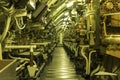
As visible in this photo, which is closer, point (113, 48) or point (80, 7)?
point (113, 48)

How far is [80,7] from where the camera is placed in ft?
33.1

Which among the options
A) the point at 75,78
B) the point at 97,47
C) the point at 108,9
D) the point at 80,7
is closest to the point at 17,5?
the point at 108,9

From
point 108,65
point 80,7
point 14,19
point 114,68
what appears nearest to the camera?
point 14,19

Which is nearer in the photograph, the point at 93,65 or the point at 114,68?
the point at 114,68

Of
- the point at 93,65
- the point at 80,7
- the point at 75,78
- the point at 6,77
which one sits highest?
the point at 80,7

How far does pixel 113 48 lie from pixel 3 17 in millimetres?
1821

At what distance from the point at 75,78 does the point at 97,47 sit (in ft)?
8.72

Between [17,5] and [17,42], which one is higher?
Result: [17,5]

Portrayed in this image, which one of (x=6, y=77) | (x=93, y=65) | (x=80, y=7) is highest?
(x=80, y=7)

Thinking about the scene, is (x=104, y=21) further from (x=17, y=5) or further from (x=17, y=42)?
(x=17, y=42)

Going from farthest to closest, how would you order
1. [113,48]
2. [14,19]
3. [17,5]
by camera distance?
[113,48]
[14,19]
[17,5]

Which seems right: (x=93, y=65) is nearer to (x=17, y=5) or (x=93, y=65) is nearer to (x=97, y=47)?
(x=97, y=47)

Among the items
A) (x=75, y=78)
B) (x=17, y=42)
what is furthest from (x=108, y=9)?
(x=75, y=78)

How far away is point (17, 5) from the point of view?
3508 mm
